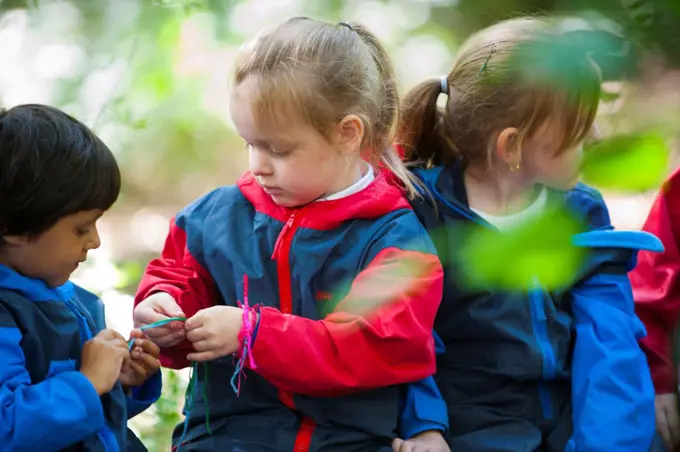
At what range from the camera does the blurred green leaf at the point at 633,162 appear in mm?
585

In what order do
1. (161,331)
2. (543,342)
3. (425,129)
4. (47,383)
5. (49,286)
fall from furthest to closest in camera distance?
(425,129)
(543,342)
(161,331)
(49,286)
(47,383)

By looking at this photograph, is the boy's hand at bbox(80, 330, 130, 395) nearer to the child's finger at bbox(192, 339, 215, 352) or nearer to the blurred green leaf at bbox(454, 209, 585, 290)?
the child's finger at bbox(192, 339, 215, 352)

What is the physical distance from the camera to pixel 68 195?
5.21 feet

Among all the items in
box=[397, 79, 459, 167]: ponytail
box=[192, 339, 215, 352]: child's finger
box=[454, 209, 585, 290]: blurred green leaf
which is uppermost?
box=[454, 209, 585, 290]: blurred green leaf

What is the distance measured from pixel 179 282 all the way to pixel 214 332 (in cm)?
27

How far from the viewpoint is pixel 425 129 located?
83.9 inches

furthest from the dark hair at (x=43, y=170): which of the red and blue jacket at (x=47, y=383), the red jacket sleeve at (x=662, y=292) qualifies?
the red jacket sleeve at (x=662, y=292)

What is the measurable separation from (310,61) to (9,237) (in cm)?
68

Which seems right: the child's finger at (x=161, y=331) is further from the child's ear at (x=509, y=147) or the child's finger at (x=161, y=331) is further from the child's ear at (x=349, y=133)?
the child's ear at (x=509, y=147)

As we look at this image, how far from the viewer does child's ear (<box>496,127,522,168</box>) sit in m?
1.82

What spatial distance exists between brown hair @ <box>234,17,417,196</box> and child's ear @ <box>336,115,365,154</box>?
2cm

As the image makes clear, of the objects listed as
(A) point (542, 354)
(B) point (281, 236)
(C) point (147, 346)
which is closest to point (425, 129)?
(B) point (281, 236)

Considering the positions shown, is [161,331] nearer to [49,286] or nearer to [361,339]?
[49,286]

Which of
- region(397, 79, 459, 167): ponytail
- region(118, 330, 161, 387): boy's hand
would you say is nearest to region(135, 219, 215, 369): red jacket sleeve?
region(118, 330, 161, 387): boy's hand
